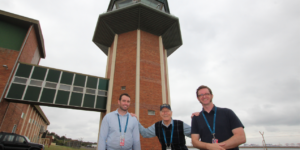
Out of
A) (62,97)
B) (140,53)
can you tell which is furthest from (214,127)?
(62,97)

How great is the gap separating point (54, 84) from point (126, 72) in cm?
716

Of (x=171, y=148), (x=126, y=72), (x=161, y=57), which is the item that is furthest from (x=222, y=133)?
(x=161, y=57)

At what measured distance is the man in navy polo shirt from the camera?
2420 millimetres

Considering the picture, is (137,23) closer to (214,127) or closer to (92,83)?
(92,83)

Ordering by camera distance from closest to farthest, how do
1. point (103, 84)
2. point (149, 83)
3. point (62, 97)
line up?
point (62, 97), point (149, 83), point (103, 84)

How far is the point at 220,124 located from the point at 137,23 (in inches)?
693

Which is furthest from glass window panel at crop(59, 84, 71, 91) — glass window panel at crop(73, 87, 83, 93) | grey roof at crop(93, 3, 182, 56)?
grey roof at crop(93, 3, 182, 56)

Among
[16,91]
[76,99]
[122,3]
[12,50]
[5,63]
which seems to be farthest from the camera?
[122,3]

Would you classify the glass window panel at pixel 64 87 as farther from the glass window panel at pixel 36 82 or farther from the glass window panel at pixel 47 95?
the glass window panel at pixel 36 82

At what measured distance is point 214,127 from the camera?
8.85 ft

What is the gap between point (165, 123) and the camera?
376 centimetres

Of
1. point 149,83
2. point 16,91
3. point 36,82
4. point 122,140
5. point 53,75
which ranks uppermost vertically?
point 53,75

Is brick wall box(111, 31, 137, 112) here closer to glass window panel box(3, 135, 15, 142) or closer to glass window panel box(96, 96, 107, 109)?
glass window panel box(96, 96, 107, 109)

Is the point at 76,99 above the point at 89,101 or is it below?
above
